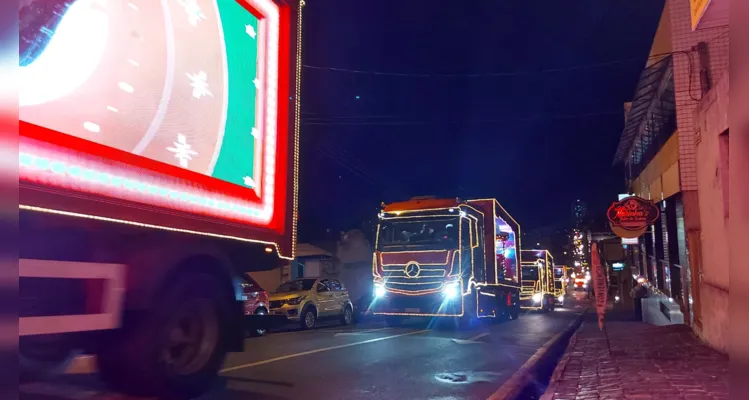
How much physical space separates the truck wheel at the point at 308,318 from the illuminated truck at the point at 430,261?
7.28 ft

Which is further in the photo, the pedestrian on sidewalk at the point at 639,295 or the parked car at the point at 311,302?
the pedestrian on sidewalk at the point at 639,295

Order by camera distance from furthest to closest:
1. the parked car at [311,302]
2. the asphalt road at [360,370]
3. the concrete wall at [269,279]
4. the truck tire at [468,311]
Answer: the concrete wall at [269,279] < the parked car at [311,302] < the truck tire at [468,311] < the asphalt road at [360,370]

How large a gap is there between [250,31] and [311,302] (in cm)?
1224

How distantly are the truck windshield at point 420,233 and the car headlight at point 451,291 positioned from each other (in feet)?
3.23

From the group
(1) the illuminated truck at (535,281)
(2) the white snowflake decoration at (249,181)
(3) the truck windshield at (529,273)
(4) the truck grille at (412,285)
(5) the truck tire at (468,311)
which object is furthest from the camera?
(3) the truck windshield at (529,273)

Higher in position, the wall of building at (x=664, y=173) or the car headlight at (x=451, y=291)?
the wall of building at (x=664, y=173)

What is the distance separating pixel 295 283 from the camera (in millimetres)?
17281

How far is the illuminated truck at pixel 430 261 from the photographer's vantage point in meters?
14.1

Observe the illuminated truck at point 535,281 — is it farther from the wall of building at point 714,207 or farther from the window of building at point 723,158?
the window of building at point 723,158

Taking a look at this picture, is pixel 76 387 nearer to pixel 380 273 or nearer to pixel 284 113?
pixel 284 113

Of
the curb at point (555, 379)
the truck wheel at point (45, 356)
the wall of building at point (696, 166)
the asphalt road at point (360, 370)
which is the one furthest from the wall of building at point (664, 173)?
the truck wheel at point (45, 356)

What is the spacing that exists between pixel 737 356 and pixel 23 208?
3518mm

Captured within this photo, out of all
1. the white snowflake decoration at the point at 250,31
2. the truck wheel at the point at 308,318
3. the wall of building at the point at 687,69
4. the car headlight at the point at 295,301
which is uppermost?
the wall of building at the point at 687,69

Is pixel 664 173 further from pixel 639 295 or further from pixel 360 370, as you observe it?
pixel 360 370
